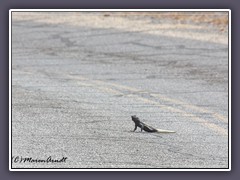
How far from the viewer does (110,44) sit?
15.9 meters

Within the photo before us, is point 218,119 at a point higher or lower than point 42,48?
lower

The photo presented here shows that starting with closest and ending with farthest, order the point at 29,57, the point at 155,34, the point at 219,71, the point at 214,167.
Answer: the point at 214,167 → the point at 219,71 → the point at 29,57 → the point at 155,34

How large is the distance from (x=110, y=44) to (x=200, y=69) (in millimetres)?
3340

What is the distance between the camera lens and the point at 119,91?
11.0 metres

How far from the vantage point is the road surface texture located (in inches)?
301

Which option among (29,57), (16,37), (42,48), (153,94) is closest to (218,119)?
(153,94)

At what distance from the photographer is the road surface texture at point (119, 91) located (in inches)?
301

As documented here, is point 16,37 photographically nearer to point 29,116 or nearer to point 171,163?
point 29,116

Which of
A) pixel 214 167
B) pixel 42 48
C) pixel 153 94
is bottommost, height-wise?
pixel 214 167
